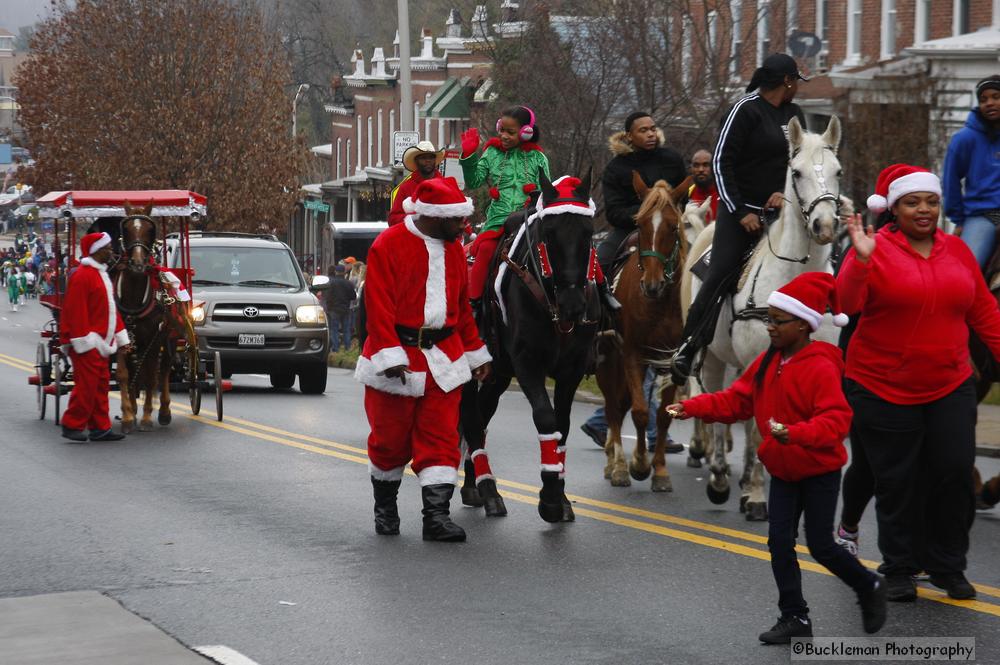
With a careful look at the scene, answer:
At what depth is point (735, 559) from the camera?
9562mm

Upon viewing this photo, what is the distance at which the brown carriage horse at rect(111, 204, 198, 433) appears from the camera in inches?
685

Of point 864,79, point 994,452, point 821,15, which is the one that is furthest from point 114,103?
point 994,452

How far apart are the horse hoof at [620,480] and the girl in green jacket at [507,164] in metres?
1.94

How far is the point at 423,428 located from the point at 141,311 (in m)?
7.88

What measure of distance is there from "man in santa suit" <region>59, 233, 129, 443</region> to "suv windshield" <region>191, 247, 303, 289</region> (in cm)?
741

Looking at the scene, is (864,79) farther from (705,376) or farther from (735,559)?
(735,559)

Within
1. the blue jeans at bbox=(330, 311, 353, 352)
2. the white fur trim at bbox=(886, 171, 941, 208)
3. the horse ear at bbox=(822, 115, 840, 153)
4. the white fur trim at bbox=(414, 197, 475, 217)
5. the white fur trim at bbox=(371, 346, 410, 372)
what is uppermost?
the horse ear at bbox=(822, 115, 840, 153)

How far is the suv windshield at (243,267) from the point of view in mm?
24297

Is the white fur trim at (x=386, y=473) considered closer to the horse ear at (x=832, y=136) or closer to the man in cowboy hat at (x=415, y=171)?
the man in cowboy hat at (x=415, y=171)

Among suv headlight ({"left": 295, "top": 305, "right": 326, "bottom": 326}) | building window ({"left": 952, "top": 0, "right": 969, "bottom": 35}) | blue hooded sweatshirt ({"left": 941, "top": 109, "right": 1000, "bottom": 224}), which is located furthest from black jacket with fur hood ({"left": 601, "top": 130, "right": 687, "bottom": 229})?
building window ({"left": 952, "top": 0, "right": 969, "bottom": 35})

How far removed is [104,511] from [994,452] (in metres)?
7.95

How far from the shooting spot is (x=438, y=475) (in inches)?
404

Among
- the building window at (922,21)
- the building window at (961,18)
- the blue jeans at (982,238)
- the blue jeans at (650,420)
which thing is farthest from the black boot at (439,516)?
the building window at (922,21)

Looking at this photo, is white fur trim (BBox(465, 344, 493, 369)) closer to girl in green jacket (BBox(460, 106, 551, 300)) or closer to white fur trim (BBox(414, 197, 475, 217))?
white fur trim (BBox(414, 197, 475, 217))
